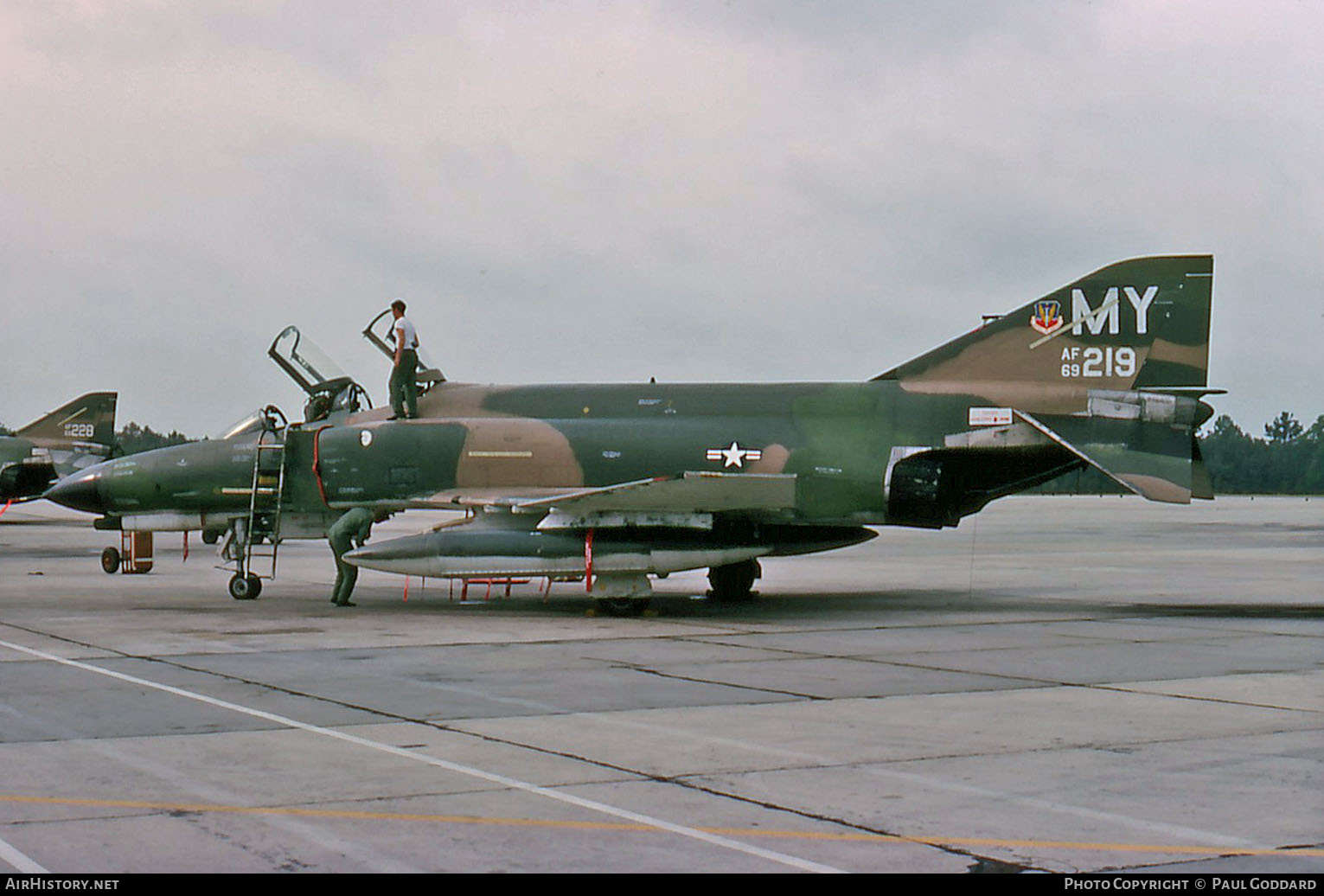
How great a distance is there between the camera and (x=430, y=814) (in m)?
6.30

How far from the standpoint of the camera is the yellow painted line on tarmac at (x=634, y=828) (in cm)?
565

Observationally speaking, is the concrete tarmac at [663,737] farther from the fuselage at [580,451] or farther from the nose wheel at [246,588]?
the fuselage at [580,451]

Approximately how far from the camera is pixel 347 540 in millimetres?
17984

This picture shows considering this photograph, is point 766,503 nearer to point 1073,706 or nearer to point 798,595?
point 798,595

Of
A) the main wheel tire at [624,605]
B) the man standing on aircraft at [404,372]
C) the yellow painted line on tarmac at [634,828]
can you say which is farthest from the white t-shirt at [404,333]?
the yellow painted line on tarmac at [634,828]

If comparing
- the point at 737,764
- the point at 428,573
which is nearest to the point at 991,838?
the point at 737,764

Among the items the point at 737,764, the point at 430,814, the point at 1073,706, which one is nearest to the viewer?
the point at 430,814

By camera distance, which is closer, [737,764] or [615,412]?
[737,764]

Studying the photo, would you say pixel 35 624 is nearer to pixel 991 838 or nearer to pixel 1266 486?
pixel 991 838

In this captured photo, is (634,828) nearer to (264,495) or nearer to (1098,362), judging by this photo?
(1098,362)

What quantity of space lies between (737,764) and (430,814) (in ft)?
5.98

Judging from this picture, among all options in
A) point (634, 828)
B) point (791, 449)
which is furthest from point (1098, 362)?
point (634, 828)

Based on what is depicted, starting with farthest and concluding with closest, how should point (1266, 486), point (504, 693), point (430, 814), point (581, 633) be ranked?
1. point (1266, 486)
2. point (581, 633)
3. point (504, 693)
4. point (430, 814)

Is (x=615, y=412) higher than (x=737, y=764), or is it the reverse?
(x=615, y=412)
